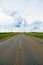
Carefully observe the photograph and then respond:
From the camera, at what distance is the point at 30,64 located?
778cm

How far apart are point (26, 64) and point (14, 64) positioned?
70cm

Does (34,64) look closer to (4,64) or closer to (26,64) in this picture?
(26,64)

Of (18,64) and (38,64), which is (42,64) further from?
(18,64)

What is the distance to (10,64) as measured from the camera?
7676mm

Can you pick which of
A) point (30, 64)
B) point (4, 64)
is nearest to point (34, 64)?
point (30, 64)

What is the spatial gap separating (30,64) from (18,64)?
2.27 ft

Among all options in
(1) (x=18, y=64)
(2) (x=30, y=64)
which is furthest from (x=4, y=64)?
(2) (x=30, y=64)

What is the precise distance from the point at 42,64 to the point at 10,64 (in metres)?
1.85

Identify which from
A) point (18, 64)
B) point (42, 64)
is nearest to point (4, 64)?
point (18, 64)

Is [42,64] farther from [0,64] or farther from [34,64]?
[0,64]

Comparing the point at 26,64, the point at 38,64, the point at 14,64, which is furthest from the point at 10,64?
the point at 38,64

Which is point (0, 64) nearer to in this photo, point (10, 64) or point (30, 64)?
point (10, 64)

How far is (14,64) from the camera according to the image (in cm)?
770

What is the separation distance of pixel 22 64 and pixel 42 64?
116 centimetres
